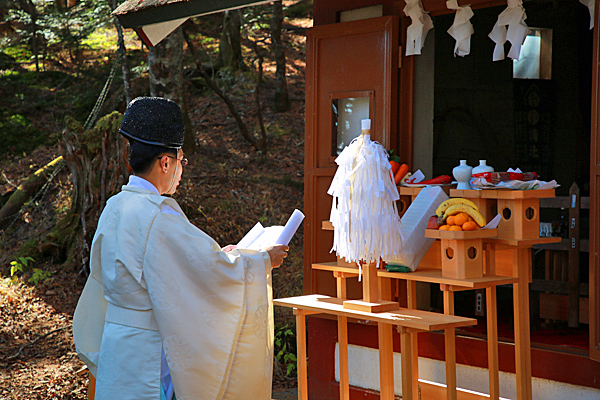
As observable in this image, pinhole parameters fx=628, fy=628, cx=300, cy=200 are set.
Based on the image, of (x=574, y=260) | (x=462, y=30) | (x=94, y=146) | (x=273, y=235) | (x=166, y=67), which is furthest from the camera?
(x=166, y=67)

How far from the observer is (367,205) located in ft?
12.0

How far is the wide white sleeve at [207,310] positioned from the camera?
272 centimetres

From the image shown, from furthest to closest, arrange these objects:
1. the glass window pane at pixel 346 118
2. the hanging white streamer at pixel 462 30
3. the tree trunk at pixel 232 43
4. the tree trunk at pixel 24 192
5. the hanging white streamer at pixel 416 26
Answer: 1. the tree trunk at pixel 232 43
2. the tree trunk at pixel 24 192
3. the glass window pane at pixel 346 118
4. the hanging white streamer at pixel 416 26
5. the hanging white streamer at pixel 462 30

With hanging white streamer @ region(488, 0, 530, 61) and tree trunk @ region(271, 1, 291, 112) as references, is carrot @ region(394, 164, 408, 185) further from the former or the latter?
tree trunk @ region(271, 1, 291, 112)

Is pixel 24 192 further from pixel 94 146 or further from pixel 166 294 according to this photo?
pixel 166 294

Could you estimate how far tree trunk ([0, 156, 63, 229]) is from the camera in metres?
9.72

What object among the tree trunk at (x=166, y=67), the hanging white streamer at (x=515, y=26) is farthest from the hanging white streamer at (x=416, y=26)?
the tree trunk at (x=166, y=67)

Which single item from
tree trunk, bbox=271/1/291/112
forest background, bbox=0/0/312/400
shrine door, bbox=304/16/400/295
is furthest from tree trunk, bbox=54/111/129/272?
tree trunk, bbox=271/1/291/112

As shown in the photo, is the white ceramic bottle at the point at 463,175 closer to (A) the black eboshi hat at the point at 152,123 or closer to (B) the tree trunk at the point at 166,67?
(A) the black eboshi hat at the point at 152,123

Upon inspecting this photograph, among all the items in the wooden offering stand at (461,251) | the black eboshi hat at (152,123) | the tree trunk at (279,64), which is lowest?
the wooden offering stand at (461,251)

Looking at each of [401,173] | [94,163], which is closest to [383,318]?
[401,173]

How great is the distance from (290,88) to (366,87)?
352 inches

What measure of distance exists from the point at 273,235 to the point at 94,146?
4.93 m

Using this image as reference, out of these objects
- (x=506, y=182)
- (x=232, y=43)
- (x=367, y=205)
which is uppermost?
(x=232, y=43)
